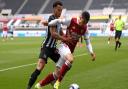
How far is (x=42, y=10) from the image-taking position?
75188 millimetres

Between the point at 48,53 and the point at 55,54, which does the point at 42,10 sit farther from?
the point at 48,53

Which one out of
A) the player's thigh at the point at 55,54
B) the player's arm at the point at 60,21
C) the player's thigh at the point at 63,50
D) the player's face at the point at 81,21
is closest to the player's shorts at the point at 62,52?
the player's thigh at the point at 63,50

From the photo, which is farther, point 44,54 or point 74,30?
point 44,54

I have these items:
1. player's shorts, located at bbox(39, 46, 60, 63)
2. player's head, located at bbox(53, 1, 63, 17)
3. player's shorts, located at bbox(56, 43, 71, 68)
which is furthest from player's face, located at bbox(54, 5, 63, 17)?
player's shorts, located at bbox(39, 46, 60, 63)

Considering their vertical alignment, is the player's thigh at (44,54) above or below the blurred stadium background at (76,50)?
above

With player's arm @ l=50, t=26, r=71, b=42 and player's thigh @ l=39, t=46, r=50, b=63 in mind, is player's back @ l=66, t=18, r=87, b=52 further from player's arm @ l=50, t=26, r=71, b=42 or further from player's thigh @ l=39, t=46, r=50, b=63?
player's thigh @ l=39, t=46, r=50, b=63

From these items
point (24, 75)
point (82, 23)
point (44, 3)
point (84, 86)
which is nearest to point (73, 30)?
point (82, 23)

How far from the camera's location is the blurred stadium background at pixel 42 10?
6750 cm

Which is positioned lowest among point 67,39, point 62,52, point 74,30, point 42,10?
point 42,10

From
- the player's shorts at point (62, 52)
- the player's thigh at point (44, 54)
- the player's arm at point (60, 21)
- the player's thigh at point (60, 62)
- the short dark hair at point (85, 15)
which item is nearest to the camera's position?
the short dark hair at point (85, 15)

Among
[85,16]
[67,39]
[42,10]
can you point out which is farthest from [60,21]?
[42,10]

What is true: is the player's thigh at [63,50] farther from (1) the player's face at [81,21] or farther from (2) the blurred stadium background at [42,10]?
(2) the blurred stadium background at [42,10]

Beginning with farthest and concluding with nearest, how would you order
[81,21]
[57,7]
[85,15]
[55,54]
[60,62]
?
[55,54] → [60,62] → [57,7] → [81,21] → [85,15]

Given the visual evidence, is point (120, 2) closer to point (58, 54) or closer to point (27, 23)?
point (27, 23)
